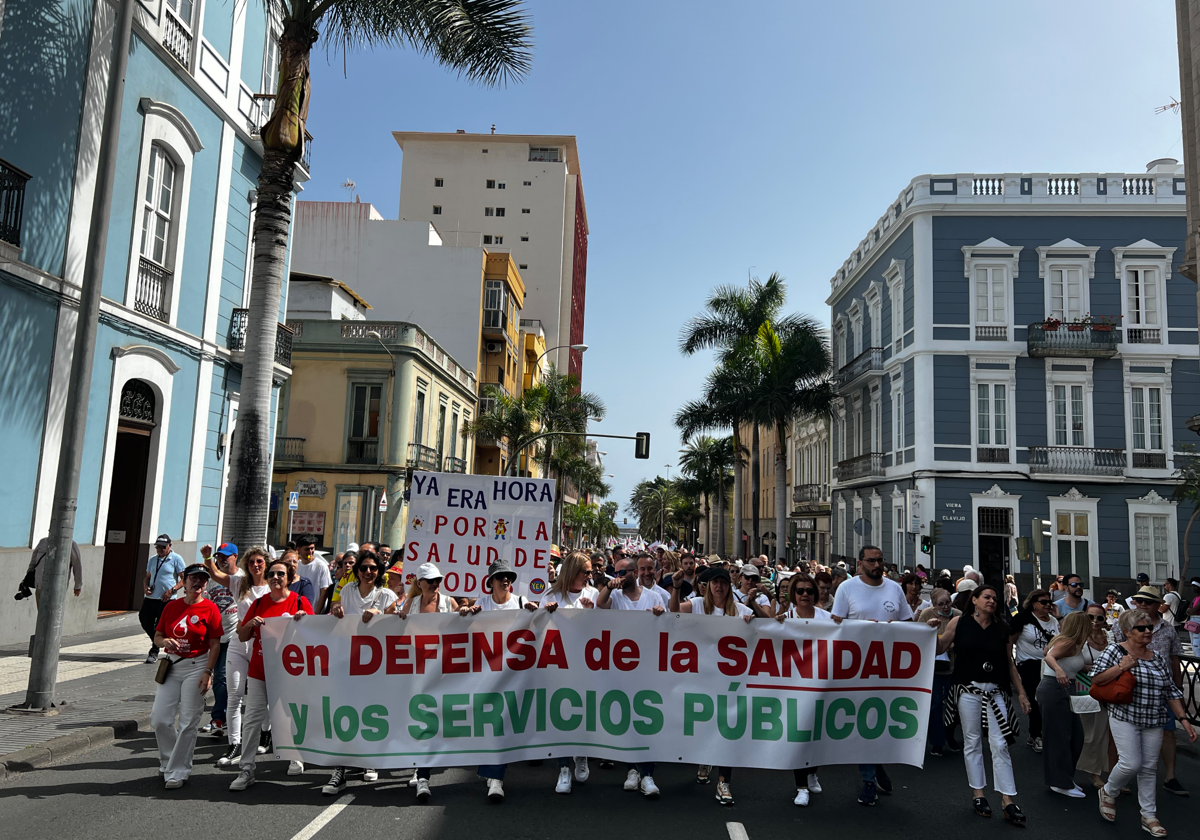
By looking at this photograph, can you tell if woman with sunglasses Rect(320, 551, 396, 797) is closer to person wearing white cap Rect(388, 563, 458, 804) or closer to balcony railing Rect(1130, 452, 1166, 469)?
person wearing white cap Rect(388, 563, 458, 804)

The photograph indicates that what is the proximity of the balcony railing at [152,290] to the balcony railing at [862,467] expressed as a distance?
27.1 metres

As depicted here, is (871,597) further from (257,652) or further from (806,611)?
(257,652)

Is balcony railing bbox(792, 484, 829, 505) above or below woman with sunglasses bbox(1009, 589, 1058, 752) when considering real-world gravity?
above

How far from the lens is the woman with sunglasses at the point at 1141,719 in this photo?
21.4ft

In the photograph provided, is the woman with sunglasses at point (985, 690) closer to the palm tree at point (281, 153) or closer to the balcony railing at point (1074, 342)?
the palm tree at point (281, 153)

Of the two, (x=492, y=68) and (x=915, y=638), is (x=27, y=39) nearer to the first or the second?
(x=492, y=68)

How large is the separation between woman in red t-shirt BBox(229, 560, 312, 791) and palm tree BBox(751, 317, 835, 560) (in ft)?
99.7

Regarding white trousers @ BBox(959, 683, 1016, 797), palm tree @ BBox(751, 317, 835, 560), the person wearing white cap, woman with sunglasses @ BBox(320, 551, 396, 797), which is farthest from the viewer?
palm tree @ BBox(751, 317, 835, 560)

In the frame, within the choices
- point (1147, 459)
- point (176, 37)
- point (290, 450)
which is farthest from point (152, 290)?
point (1147, 459)

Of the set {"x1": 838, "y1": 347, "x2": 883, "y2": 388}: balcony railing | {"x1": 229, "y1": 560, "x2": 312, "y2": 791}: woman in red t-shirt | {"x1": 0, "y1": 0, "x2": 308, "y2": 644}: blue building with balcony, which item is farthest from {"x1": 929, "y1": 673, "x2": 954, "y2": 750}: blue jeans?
{"x1": 838, "y1": 347, "x2": 883, "y2": 388}: balcony railing

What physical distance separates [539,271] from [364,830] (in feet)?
237

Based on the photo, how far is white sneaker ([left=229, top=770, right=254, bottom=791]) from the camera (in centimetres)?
656

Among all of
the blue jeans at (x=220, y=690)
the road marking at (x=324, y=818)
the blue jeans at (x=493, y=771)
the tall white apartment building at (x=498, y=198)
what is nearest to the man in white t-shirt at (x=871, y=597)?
the blue jeans at (x=493, y=771)

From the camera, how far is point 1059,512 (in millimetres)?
30359
